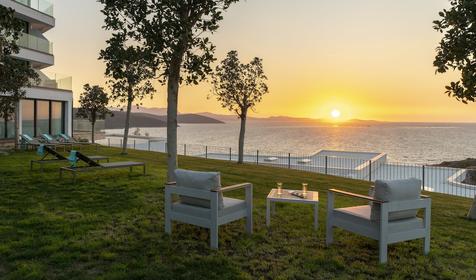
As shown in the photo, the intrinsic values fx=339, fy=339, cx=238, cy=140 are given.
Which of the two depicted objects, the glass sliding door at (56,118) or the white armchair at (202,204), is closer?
the white armchair at (202,204)

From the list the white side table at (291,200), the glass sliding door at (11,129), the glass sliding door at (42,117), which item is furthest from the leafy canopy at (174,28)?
the glass sliding door at (42,117)

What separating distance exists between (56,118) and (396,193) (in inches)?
1007

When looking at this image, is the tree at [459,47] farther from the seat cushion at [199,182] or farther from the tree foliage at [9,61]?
the tree foliage at [9,61]

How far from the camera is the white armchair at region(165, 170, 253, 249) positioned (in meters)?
4.64

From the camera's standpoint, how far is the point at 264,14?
16.9m

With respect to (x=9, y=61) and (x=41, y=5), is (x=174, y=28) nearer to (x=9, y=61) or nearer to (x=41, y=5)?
(x=9, y=61)

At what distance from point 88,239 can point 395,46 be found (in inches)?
807

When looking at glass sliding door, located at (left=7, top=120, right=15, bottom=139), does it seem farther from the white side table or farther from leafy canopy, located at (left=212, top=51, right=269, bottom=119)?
the white side table

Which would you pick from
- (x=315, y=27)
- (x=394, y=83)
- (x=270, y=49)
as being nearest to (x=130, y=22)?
(x=315, y=27)

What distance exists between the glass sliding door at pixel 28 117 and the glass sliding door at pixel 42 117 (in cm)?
34

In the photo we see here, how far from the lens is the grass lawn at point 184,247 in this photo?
396 cm

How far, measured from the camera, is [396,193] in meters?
4.27

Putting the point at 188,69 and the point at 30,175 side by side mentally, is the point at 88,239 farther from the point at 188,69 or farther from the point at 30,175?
the point at 30,175

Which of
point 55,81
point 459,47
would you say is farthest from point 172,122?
point 55,81
